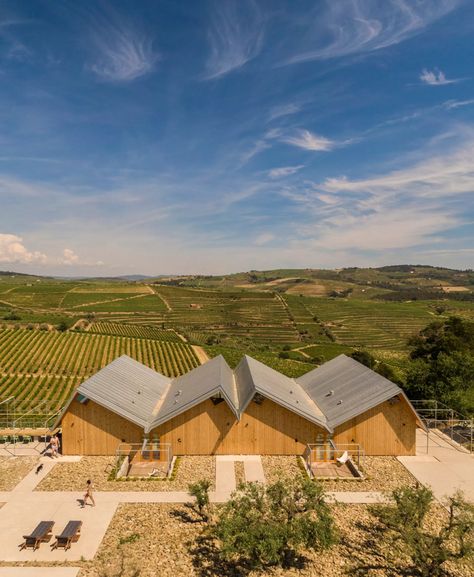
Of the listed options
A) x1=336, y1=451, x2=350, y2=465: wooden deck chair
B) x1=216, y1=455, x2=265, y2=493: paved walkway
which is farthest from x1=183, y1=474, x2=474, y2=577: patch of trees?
x1=336, y1=451, x2=350, y2=465: wooden deck chair

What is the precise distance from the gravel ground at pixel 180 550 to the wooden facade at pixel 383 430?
722cm

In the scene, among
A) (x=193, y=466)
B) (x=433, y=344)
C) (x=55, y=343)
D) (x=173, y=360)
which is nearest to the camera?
(x=193, y=466)

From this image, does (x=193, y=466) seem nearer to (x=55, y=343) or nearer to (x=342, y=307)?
(x=55, y=343)

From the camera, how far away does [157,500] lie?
21.5 m

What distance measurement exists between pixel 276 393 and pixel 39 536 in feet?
54.3

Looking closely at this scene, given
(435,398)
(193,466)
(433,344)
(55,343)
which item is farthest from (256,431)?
(55,343)

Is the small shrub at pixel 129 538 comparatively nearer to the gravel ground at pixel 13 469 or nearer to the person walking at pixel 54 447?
the gravel ground at pixel 13 469

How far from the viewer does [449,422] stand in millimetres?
33781

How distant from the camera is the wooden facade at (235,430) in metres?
27.4

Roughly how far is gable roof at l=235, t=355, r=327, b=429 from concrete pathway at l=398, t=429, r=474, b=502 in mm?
6633

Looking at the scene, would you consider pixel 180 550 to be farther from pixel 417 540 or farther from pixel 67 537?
pixel 417 540

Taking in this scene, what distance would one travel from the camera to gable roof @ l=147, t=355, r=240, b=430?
88.2ft

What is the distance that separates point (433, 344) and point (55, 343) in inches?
3104

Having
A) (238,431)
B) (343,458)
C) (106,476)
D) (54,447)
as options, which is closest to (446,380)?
(343,458)
